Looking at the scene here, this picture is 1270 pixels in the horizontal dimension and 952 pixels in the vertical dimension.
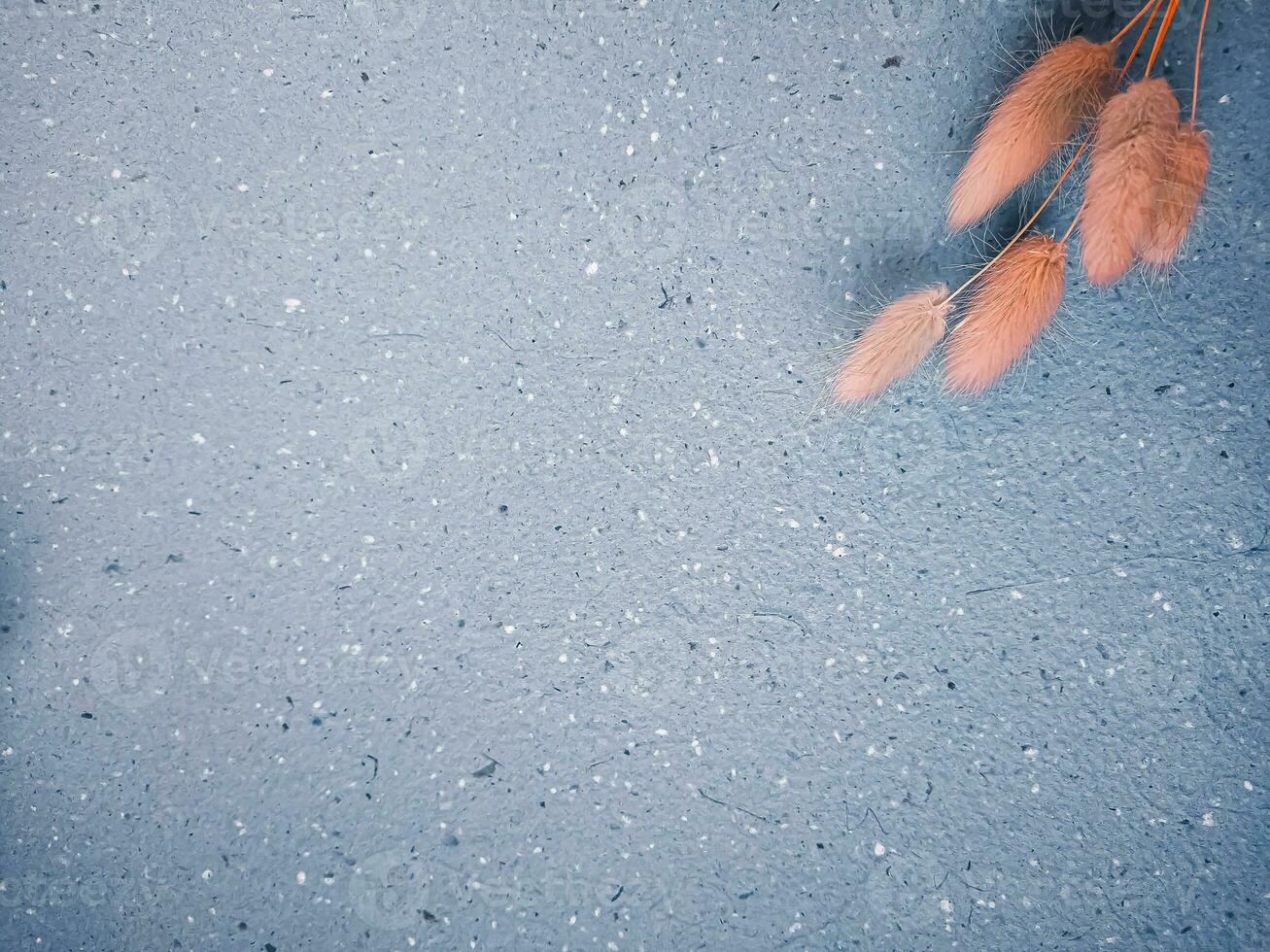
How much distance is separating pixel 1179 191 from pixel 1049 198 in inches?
5.9

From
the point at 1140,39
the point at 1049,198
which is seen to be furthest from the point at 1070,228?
the point at 1140,39

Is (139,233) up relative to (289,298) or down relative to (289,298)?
up

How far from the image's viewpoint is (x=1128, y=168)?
83 centimetres

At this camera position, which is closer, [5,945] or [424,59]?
[424,59]

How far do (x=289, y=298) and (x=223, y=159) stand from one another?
0.68 feet

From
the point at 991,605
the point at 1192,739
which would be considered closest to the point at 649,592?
the point at 991,605

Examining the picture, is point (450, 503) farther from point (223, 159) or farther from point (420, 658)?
point (223, 159)

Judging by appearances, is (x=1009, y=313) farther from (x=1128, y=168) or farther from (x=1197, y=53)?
(x=1197, y=53)

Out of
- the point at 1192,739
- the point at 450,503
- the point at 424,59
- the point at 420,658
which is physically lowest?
the point at 1192,739

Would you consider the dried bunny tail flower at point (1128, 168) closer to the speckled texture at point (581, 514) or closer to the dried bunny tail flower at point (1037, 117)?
the dried bunny tail flower at point (1037, 117)

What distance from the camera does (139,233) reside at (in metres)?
1.02

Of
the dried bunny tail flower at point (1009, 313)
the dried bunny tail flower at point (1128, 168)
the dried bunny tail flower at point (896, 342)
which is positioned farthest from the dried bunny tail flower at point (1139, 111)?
the dried bunny tail flower at point (896, 342)

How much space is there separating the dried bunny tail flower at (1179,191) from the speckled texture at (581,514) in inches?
5.2

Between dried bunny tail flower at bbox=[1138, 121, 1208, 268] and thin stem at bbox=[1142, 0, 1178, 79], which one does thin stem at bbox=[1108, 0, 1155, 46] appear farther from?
dried bunny tail flower at bbox=[1138, 121, 1208, 268]
